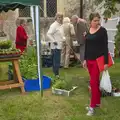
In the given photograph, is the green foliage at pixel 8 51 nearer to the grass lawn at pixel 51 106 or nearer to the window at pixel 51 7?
the grass lawn at pixel 51 106

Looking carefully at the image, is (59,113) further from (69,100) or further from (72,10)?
(72,10)

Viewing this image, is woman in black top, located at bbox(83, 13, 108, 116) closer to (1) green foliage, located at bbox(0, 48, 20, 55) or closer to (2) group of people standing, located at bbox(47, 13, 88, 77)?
(1) green foliage, located at bbox(0, 48, 20, 55)

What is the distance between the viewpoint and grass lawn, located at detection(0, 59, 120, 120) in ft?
20.1

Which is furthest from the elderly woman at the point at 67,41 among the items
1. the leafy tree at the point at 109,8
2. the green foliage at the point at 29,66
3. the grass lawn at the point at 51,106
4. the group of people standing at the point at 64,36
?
the leafy tree at the point at 109,8

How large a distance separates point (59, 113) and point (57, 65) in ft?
10.4

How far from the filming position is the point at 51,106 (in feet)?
22.4

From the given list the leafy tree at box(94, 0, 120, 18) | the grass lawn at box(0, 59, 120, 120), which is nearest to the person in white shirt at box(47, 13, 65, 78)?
the grass lawn at box(0, 59, 120, 120)

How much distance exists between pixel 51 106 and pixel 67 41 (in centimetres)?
499

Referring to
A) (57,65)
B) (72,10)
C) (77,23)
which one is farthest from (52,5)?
(57,65)

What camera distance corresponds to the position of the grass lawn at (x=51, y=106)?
241 inches

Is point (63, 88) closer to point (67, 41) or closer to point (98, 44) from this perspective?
point (98, 44)

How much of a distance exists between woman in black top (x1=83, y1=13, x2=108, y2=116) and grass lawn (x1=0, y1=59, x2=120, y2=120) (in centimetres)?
36

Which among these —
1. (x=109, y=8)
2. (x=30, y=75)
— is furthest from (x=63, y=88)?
(x=109, y=8)

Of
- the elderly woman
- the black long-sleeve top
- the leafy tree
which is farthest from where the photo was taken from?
the elderly woman
